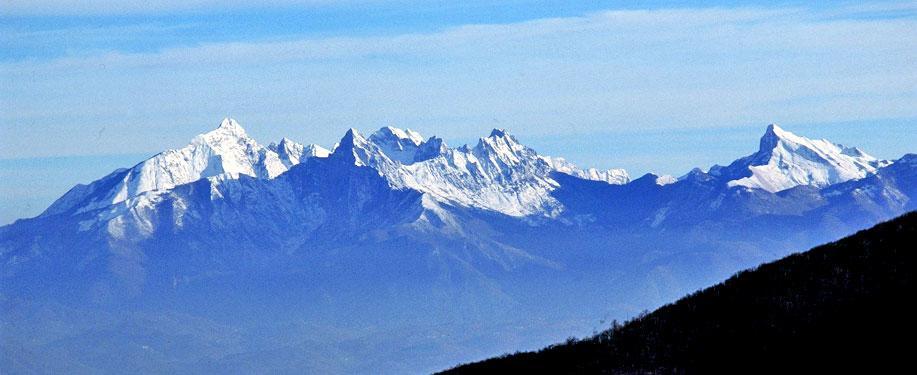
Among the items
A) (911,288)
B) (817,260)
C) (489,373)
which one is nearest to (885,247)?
(817,260)

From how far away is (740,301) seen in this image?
164 ft

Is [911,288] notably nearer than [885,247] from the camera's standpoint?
Yes

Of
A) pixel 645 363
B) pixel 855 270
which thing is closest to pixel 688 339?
pixel 645 363

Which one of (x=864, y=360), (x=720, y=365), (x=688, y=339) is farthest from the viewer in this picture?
(x=688, y=339)

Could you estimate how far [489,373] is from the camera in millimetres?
50781

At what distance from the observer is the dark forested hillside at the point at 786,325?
42438 millimetres

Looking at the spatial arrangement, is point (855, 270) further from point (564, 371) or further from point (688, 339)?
point (564, 371)

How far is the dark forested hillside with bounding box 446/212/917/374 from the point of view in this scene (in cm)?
4244

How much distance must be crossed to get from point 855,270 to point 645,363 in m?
7.77

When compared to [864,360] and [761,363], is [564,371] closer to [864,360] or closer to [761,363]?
[761,363]

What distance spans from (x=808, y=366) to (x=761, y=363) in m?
1.69

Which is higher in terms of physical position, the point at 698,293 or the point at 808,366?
the point at 698,293

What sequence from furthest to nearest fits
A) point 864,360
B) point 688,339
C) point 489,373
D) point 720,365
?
point 489,373
point 688,339
point 720,365
point 864,360

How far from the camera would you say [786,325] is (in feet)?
150
